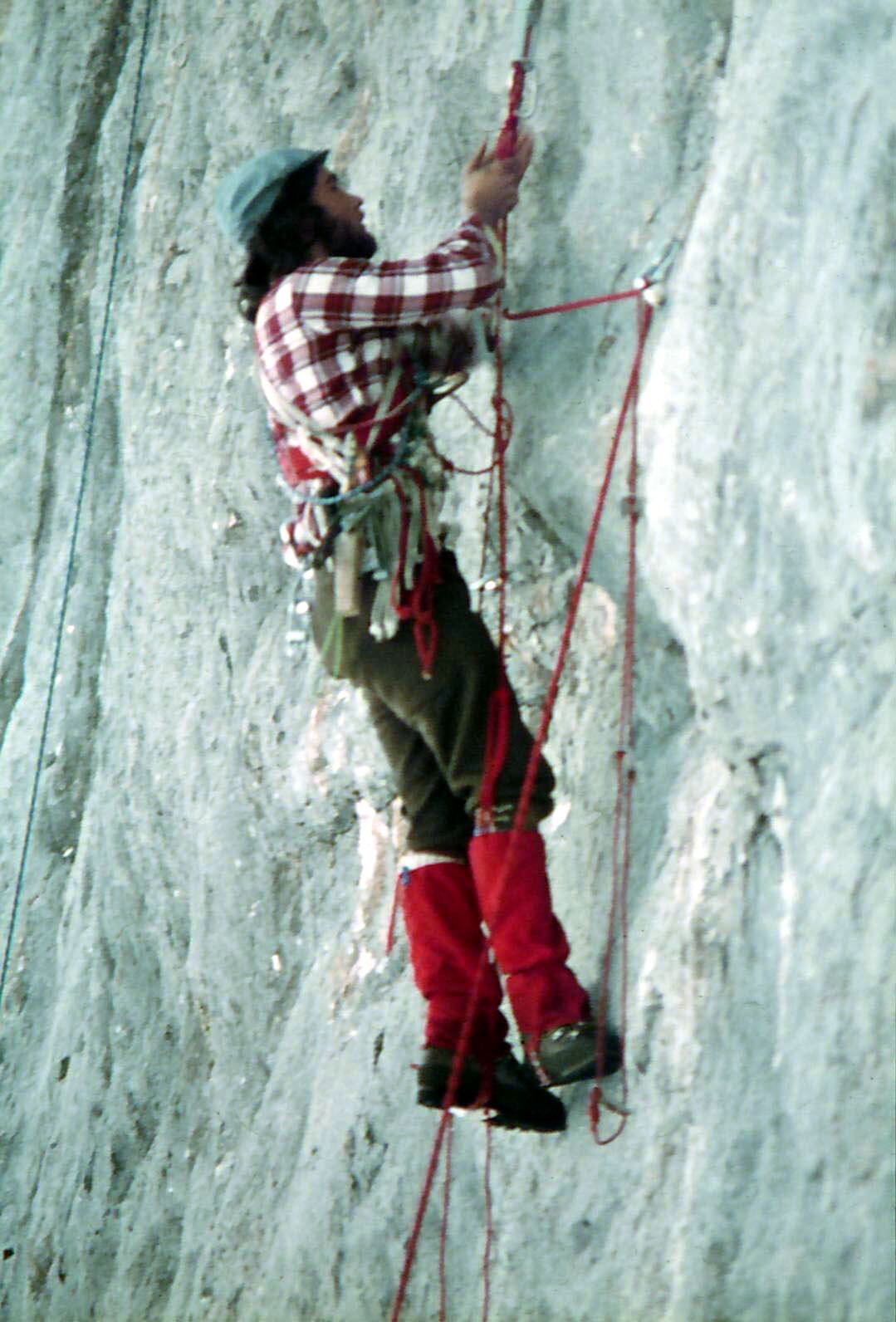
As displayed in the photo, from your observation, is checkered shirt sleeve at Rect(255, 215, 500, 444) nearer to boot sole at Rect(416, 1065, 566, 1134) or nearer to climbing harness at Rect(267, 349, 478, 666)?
climbing harness at Rect(267, 349, 478, 666)

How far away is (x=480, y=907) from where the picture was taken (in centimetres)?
304

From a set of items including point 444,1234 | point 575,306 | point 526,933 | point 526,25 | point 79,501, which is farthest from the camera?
point 79,501

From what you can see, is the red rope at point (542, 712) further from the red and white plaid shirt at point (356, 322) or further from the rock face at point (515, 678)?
the red and white plaid shirt at point (356, 322)

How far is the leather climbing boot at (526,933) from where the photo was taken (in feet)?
9.58

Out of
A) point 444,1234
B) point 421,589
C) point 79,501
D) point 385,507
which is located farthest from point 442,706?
point 79,501

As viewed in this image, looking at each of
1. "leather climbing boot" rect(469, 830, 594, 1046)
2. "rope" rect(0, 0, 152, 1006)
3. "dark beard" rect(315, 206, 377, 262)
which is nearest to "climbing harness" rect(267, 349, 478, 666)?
"dark beard" rect(315, 206, 377, 262)

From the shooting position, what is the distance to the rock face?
266 centimetres

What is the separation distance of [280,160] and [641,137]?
29.9 inches

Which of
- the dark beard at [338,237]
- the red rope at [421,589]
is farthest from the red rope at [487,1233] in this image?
the dark beard at [338,237]

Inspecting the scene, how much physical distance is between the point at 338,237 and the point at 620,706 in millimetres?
1134

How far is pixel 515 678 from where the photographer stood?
3.72 m

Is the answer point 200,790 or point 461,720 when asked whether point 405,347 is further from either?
point 200,790

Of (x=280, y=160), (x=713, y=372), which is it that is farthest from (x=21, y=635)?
(x=713, y=372)

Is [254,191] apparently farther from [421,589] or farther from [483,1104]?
[483,1104]
